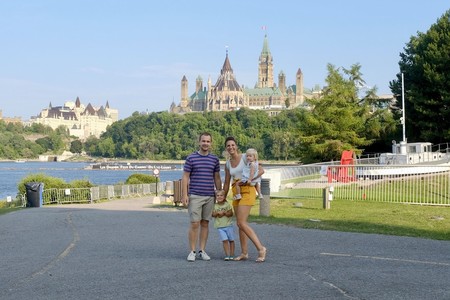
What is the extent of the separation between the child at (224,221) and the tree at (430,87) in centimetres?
4203

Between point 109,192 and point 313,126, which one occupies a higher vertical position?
point 313,126

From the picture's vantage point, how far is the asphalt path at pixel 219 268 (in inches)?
291

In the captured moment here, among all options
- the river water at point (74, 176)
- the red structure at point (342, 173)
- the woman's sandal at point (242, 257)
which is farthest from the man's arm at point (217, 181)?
the river water at point (74, 176)

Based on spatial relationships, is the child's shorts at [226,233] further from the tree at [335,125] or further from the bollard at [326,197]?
the tree at [335,125]

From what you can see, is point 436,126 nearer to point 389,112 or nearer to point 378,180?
point 389,112

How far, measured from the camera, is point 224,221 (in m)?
9.89

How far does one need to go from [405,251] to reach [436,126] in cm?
4175

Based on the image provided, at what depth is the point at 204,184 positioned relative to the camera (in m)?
9.80

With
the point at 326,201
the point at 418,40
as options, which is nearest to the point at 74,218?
the point at 326,201

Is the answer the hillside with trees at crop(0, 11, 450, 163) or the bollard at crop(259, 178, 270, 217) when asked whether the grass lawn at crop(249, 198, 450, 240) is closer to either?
the bollard at crop(259, 178, 270, 217)

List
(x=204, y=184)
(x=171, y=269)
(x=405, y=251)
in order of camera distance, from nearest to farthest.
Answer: (x=171, y=269) < (x=204, y=184) < (x=405, y=251)

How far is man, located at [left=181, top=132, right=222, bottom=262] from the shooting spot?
9.73 meters

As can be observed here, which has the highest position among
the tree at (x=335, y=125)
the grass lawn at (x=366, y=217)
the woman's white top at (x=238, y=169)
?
the tree at (x=335, y=125)

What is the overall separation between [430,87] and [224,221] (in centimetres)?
4467
